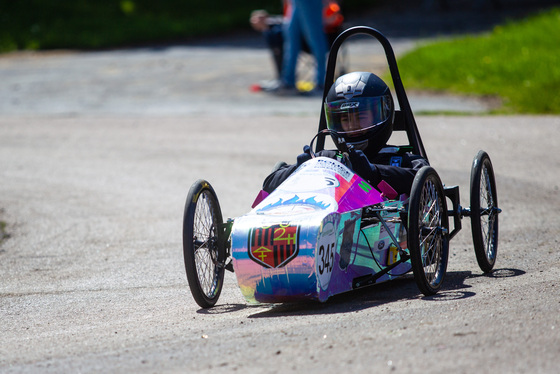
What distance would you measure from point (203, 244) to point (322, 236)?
904 mm

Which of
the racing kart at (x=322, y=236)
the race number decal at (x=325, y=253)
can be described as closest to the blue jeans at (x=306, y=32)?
the racing kart at (x=322, y=236)

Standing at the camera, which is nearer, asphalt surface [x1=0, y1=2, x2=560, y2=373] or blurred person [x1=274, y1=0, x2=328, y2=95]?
asphalt surface [x1=0, y1=2, x2=560, y2=373]

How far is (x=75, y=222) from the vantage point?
9195mm

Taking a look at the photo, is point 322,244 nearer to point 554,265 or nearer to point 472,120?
point 554,265

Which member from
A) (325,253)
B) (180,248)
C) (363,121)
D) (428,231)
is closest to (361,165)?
(363,121)

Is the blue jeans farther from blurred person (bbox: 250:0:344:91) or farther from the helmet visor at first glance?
the helmet visor

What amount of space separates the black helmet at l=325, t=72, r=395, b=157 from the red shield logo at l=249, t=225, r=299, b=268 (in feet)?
5.33

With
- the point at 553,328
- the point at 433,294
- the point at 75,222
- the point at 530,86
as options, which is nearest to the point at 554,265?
the point at 433,294

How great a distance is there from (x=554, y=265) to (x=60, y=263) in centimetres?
425

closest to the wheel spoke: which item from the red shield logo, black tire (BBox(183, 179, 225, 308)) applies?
black tire (BBox(183, 179, 225, 308))

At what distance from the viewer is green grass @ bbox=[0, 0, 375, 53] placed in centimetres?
2555

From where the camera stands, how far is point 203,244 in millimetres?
5598

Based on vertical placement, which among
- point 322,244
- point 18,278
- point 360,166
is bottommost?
point 18,278

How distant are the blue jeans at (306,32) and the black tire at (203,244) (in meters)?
11.0
